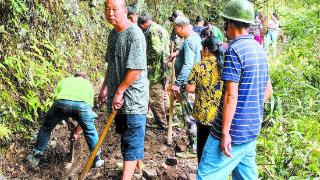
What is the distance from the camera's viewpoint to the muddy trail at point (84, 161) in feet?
18.0

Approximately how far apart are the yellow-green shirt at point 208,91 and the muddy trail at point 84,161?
1485 millimetres

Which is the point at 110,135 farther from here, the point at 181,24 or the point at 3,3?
the point at 3,3

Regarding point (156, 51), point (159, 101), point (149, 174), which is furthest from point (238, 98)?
point (159, 101)

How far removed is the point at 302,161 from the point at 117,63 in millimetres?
2930

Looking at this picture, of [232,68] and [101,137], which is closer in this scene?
[232,68]

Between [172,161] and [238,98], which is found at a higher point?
[238,98]

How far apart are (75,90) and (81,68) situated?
3675 millimetres

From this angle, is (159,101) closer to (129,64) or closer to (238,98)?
(129,64)

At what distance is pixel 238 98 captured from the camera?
3344mm

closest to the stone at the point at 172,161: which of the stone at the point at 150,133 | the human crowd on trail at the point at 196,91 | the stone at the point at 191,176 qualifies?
the stone at the point at 191,176

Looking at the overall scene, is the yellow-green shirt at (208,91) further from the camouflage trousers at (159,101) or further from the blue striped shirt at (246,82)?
the camouflage trousers at (159,101)

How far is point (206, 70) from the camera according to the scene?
4348 mm

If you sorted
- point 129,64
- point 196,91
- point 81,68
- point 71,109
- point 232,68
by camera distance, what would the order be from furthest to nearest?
point 81,68
point 71,109
point 196,91
point 129,64
point 232,68

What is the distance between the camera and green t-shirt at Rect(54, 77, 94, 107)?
17.4 ft
